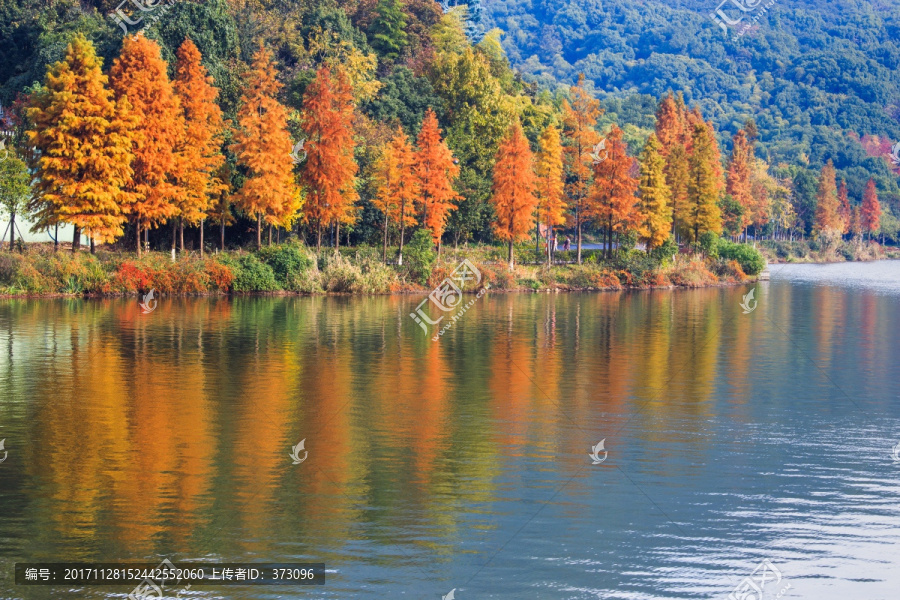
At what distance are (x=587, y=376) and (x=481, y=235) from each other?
47.5m

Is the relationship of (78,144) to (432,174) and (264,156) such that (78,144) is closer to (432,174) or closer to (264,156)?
(264,156)

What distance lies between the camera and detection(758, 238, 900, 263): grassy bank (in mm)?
118375

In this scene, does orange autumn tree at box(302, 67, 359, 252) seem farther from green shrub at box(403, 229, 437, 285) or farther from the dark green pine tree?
the dark green pine tree

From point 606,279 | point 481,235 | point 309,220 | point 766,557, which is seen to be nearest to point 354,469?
point 766,557

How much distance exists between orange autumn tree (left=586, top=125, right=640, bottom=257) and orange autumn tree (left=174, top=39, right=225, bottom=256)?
91.4ft

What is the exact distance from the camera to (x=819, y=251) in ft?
404

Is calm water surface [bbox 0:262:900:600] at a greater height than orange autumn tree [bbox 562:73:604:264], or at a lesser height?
lesser

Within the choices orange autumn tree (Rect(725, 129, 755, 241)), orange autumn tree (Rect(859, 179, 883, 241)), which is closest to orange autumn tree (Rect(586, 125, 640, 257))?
orange autumn tree (Rect(725, 129, 755, 241))

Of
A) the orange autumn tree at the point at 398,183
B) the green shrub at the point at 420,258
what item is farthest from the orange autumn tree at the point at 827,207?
the green shrub at the point at 420,258

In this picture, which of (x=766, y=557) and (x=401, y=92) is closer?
(x=766, y=557)

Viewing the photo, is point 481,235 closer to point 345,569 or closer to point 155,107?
point 155,107

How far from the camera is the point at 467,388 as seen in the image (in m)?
22.7

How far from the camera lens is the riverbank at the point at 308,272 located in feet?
144

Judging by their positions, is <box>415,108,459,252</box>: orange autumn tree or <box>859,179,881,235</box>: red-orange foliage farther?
<box>859,179,881,235</box>: red-orange foliage
